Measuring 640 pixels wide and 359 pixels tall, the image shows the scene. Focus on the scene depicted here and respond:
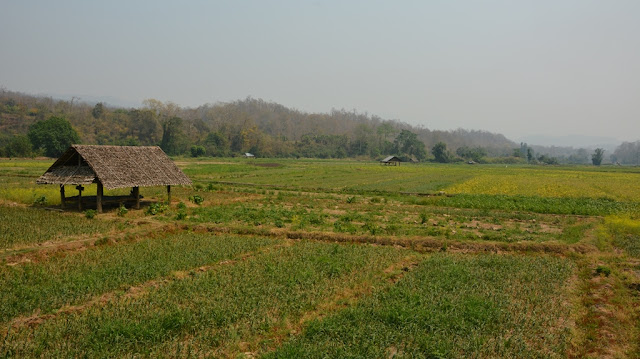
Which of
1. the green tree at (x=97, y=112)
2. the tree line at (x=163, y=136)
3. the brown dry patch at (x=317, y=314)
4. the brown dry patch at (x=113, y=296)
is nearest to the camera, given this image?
the brown dry patch at (x=317, y=314)

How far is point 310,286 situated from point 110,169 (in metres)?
16.3

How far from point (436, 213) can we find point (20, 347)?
22.5 meters

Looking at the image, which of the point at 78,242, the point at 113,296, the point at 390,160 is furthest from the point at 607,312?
the point at 390,160

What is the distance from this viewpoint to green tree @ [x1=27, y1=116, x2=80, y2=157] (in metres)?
76.1

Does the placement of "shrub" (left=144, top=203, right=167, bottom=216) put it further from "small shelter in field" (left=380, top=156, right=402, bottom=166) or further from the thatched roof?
"small shelter in field" (left=380, top=156, right=402, bottom=166)

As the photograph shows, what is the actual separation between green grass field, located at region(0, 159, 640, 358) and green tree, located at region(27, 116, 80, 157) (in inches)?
2498

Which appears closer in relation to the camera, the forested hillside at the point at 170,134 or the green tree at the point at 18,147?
the green tree at the point at 18,147

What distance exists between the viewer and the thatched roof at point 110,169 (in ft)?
71.8

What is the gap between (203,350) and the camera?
302 inches

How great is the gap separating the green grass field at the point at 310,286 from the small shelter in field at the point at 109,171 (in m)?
1.70

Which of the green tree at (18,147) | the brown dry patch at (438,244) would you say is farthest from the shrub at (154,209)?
the green tree at (18,147)

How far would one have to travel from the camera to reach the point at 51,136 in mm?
76000

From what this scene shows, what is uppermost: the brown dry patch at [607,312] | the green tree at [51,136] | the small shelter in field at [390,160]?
the green tree at [51,136]

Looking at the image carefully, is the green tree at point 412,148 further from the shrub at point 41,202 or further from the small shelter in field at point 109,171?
the shrub at point 41,202
